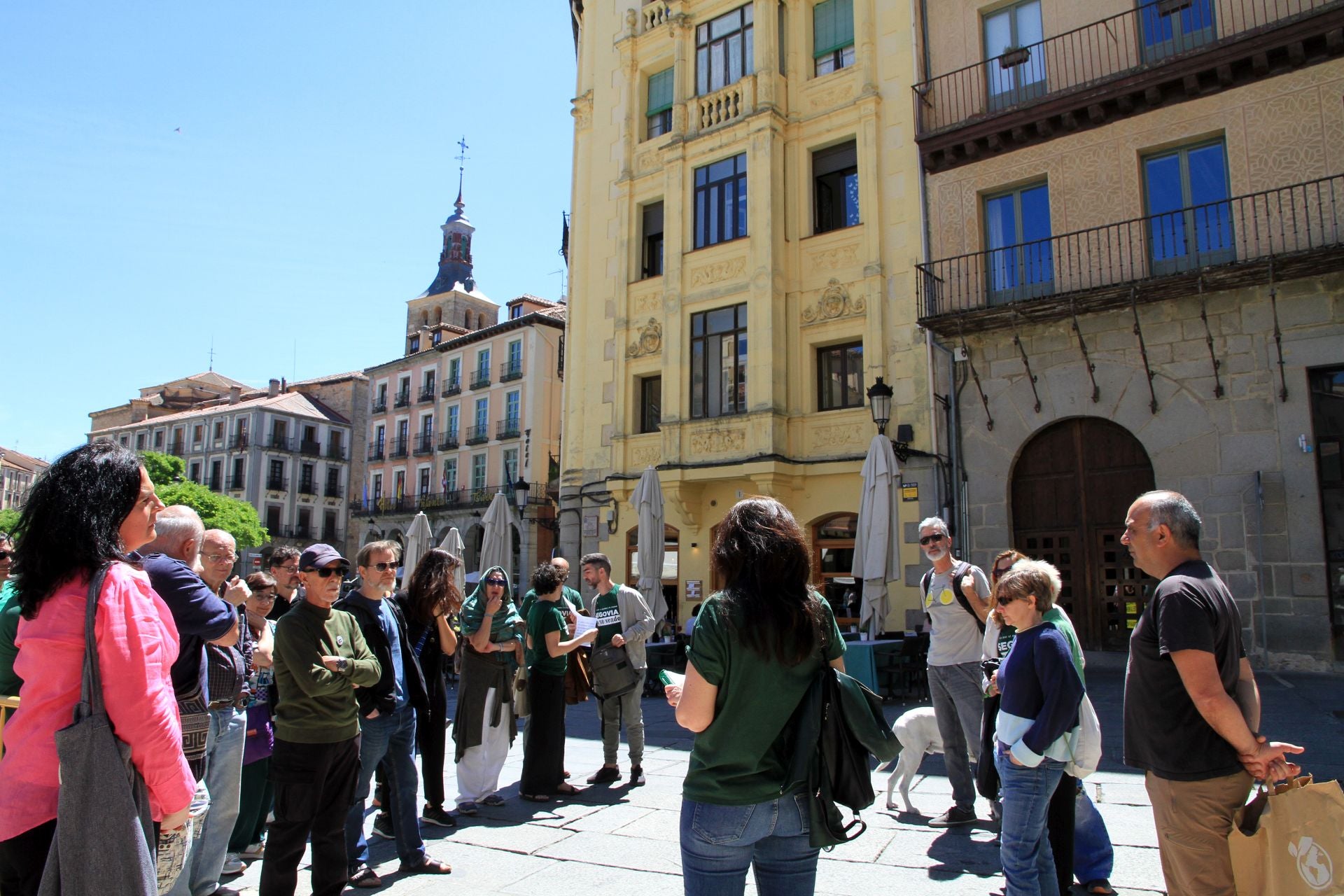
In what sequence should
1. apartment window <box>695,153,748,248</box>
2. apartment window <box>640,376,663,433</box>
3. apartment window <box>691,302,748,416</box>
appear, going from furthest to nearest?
apartment window <box>640,376,663,433</box> → apartment window <box>695,153,748,248</box> → apartment window <box>691,302,748,416</box>

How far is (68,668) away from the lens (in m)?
2.59

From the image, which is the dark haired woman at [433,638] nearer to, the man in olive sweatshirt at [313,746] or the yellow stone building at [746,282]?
the man in olive sweatshirt at [313,746]

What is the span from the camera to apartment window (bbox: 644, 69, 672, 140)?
67.1 feet

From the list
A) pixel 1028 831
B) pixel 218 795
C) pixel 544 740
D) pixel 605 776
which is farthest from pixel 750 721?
pixel 605 776

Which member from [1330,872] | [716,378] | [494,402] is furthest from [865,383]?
[494,402]

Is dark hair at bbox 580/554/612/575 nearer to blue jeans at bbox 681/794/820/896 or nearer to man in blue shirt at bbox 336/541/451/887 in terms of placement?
man in blue shirt at bbox 336/541/451/887

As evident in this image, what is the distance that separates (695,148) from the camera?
62.0 feet

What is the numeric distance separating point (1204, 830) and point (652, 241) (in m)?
18.3

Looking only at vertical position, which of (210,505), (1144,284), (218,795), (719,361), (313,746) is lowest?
(218,795)

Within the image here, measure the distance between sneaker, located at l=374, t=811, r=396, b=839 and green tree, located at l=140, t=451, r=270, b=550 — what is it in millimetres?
45172

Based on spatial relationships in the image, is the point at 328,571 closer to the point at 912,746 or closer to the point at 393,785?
the point at 393,785

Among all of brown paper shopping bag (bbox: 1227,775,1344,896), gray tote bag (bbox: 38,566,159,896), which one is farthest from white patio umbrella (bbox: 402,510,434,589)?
brown paper shopping bag (bbox: 1227,775,1344,896)

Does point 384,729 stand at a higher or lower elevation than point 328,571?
lower

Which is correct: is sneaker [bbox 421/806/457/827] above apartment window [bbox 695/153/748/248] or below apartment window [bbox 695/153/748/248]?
below
